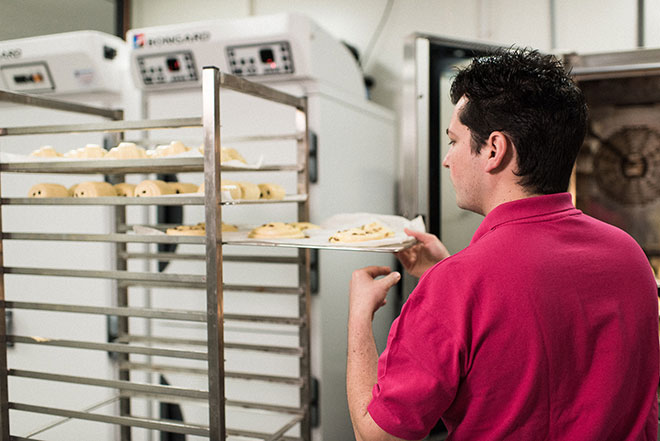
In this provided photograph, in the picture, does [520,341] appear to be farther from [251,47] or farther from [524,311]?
[251,47]

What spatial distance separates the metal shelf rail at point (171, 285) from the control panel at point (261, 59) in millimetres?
182

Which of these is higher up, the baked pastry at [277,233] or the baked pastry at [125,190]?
the baked pastry at [125,190]

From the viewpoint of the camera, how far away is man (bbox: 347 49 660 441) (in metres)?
0.85

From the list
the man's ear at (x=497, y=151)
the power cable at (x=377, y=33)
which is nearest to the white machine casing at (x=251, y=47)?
the power cable at (x=377, y=33)

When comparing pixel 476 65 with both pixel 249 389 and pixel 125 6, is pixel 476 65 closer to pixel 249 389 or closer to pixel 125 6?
pixel 249 389

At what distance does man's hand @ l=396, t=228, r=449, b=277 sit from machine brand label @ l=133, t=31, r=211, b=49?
107cm

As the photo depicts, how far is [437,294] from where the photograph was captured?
2.86ft

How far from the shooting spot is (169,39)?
2057mm

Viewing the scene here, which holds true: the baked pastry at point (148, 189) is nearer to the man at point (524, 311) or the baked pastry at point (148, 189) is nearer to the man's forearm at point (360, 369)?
the man's forearm at point (360, 369)

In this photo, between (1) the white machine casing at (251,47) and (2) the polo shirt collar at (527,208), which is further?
(1) the white machine casing at (251,47)

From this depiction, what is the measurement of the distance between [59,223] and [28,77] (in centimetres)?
64

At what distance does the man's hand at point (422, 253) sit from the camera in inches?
61.8

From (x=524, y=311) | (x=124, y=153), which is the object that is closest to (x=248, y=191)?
(x=124, y=153)

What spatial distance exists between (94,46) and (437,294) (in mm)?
1899
